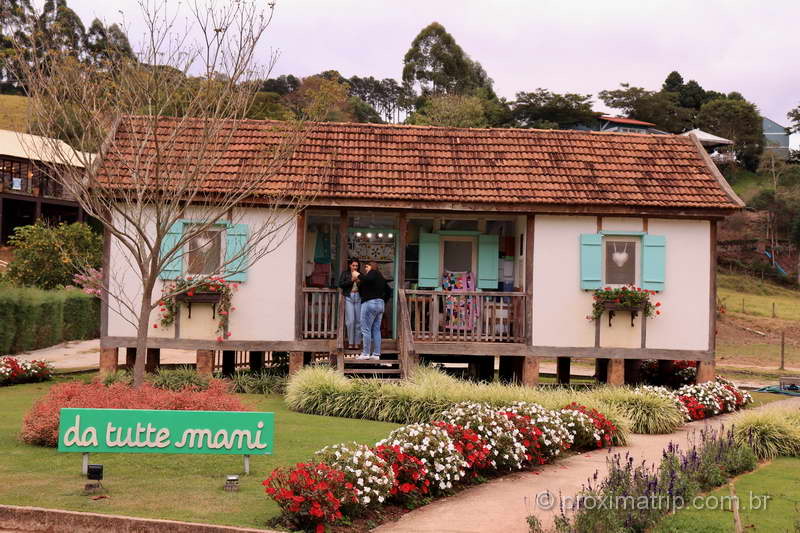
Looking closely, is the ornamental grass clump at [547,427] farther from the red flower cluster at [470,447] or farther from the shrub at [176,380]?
the shrub at [176,380]

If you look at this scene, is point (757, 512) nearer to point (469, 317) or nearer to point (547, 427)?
point (547, 427)

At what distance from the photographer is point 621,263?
18.0 m

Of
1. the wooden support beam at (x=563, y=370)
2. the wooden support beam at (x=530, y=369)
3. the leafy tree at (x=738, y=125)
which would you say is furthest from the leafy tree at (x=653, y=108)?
the wooden support beam at (x=530, y=369)

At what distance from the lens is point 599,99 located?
83625 mm

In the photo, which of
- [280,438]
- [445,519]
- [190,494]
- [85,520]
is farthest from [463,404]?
[85,520]

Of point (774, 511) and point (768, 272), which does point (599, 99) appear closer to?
point (768, 272)

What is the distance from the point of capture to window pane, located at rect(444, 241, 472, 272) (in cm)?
1925

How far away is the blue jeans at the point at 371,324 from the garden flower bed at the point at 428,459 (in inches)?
157

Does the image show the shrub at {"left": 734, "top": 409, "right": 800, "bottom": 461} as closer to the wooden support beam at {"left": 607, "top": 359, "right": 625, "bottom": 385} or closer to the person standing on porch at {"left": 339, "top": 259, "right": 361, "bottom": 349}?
the wooden support beam at {"left": 607, "top": 359, "right": 625, "bottom": 385}

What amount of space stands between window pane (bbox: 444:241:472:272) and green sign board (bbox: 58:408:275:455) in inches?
421

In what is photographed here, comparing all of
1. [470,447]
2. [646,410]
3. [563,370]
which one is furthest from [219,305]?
[563,370]

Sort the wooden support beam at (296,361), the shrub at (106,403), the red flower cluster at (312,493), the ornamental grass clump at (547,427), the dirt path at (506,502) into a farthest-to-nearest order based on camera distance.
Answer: the wooden support beam at (296,361), the ornamental grass clump at (547,427), the shrub at (106,403), the dirt path at (506,502), the red flower cluster at (312,493)

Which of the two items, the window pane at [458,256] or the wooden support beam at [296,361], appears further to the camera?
the window pane at [458,256]

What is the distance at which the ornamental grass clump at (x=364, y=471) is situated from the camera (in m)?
8.25
